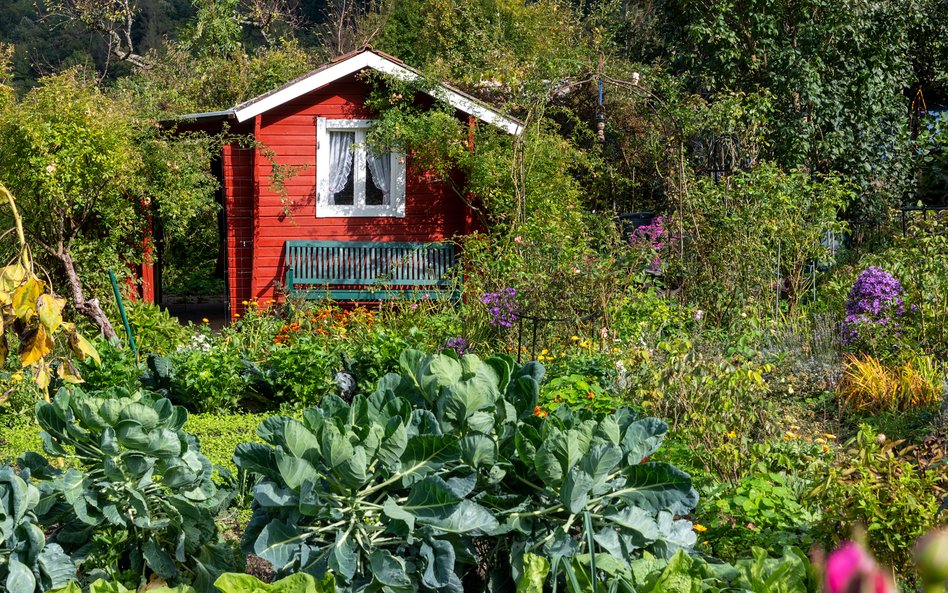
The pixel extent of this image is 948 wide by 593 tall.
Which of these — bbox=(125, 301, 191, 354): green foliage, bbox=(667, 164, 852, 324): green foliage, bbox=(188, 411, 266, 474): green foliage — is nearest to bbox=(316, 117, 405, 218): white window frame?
bbox=(125, 301, 191, 354): green foliage

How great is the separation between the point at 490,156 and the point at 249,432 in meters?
5.86

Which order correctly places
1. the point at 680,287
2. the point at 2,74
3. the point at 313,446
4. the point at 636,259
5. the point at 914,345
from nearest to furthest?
the point at 313,446, the point at 914,345, the point at 636,259, the point at 680,287, the point at 2,74

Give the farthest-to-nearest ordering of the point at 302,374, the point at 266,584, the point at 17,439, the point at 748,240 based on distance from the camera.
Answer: the point at 748,240, the point at 302,374, the point at 17,439, the point at 266,584

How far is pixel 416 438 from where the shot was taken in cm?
281

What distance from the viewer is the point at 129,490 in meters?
3.06

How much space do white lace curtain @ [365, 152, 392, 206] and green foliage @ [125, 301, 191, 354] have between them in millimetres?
3947

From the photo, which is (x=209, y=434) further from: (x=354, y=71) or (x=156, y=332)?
(x=354, y=71)

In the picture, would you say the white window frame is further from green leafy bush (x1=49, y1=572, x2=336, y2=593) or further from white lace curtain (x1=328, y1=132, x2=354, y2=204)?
green leafy bush (x1=49, y1=572, x2=336, y2=593)

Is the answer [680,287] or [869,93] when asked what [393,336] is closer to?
[680,287]

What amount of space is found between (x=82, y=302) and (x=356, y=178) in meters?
4.05

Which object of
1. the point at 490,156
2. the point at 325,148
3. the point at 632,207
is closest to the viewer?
the point at 490,156

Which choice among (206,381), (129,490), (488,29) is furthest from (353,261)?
(488,29)

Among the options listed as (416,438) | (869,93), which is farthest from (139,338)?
(869,93)

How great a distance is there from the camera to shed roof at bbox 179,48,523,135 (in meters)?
11.9
